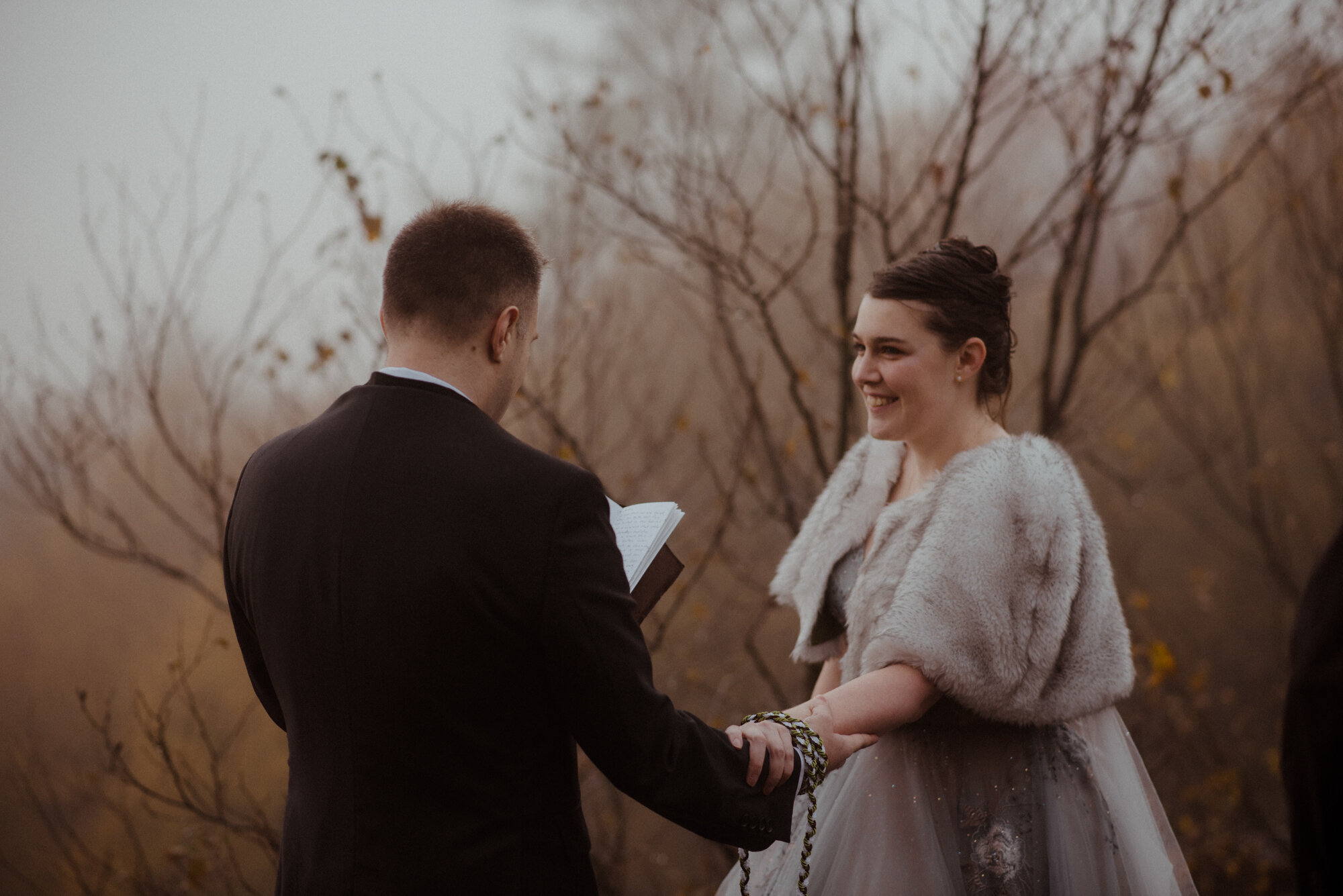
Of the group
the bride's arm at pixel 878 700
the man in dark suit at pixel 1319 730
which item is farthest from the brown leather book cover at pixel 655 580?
the man in dark suit at pixel 1319 730

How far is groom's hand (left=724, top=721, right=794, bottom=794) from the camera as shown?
1.30 metres

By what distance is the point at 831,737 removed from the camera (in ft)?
4.72

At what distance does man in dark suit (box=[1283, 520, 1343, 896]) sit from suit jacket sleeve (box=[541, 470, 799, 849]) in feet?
2.27

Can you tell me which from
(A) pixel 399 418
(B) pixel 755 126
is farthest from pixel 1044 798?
(B) pixel 755 126

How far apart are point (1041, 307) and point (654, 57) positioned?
3415mm

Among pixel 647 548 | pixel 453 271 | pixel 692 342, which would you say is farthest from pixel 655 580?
pixel 692 342

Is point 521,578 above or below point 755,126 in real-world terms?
below

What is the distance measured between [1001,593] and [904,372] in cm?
43

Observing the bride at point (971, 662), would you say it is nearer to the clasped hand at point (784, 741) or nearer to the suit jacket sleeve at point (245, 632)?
the clasped hand at point (784, 741)

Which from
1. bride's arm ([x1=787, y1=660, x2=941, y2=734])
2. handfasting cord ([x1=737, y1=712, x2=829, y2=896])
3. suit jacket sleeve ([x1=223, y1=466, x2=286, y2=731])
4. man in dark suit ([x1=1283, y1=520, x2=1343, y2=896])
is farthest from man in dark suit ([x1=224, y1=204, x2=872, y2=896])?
man in dark suit ([x1=1283, y1=520, x2=1343, y2=896])

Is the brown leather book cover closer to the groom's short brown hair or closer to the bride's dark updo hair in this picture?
the groom's short brown hair

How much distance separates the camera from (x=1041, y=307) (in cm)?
555

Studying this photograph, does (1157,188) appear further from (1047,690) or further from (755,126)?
(1047,690)

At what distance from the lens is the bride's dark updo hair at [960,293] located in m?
1.66
